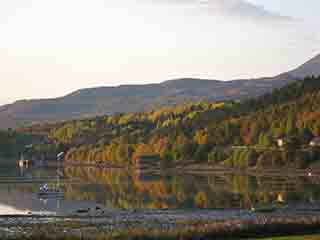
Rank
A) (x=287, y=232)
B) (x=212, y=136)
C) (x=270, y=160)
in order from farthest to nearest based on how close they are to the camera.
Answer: (x=212, y=136), (x=270, y=160), (x=287, y=232)

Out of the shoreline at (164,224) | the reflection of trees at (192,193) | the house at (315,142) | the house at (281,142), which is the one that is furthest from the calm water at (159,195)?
the house at (281,142)

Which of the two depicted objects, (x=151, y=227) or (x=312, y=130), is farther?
(x=312, y=130)

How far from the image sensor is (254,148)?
170 metres

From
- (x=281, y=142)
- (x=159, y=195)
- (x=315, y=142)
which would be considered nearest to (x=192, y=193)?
(x=159, y=195)

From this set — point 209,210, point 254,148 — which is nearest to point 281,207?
point 209,210

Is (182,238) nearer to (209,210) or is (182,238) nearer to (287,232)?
(287,232)

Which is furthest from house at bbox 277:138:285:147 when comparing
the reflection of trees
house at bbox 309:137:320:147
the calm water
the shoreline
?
the shoreline

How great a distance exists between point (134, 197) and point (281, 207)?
914 inches

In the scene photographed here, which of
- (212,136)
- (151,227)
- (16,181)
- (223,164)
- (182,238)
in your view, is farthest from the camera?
(212,136)

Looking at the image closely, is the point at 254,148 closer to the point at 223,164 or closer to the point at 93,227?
the point at 223,164

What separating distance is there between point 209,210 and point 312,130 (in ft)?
357

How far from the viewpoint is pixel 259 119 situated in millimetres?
193750

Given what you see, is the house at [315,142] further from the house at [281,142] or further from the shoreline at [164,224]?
the shoreline at [164,224]

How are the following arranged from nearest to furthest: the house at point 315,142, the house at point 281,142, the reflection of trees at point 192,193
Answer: the reflection of trees at point 192,193, the house at point 315,142, the house at point 281,142
